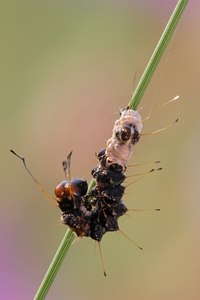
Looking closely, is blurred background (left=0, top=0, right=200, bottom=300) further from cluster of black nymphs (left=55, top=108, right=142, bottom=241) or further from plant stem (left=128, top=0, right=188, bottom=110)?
plant stem (left=128, top=0, right=188, bottom=110)

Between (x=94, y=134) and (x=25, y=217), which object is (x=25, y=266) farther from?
(x=94, y=134)

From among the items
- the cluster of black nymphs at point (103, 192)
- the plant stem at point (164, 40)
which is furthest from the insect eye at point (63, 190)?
the plant stem at point (164, 40)

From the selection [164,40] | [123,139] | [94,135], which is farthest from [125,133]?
[94,135]

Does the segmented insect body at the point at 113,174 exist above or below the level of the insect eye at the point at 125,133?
below

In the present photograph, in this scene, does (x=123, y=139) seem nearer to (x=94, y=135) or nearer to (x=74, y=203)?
(x=74, y=203)

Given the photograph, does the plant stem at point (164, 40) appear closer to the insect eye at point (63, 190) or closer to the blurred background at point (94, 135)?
the insect eye at point (63, 190)
